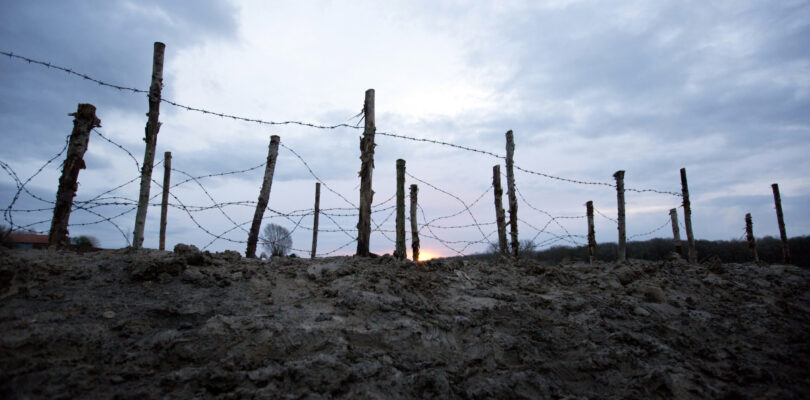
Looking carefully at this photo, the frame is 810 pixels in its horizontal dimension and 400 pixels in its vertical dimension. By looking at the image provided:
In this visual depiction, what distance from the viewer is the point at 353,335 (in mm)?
3473

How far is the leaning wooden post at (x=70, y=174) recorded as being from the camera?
16.0ft

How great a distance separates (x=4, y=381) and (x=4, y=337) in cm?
48

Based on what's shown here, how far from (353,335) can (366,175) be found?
11.3 ft

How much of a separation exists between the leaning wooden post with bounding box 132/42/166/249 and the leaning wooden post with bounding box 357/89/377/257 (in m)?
3.06

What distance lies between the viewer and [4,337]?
271 cm

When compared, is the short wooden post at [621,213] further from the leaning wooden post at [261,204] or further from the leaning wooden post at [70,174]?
the leaning wooden post at [70,174]

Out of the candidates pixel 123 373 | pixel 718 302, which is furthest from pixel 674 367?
pixel 123 373

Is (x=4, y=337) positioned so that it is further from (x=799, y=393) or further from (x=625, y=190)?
(x=625, y=190)

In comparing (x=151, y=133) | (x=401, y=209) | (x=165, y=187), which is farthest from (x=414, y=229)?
(x=165, y=187)

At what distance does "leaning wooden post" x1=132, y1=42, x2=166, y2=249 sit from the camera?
5.62 m

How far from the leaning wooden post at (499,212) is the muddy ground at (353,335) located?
3.06 meters

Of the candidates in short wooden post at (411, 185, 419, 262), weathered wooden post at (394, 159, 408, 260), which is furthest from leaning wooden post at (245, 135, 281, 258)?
short wooden post at (411, 185, 419, 262)

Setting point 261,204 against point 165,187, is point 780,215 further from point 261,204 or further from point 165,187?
point 165,187

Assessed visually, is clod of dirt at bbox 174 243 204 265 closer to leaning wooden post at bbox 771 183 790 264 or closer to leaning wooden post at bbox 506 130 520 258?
leaning wooden post at bbox 506 130 520 258
